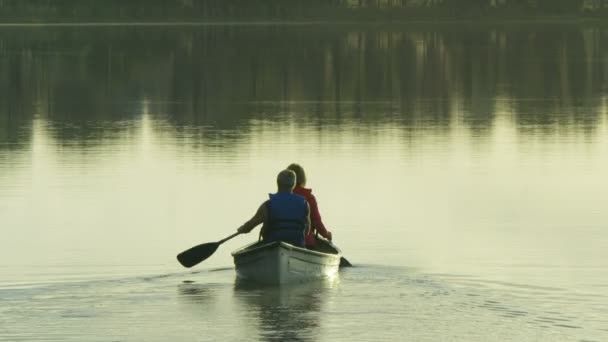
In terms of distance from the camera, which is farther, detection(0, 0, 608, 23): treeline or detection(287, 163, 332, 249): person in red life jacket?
detection(0, 0, 608, 23): treeline

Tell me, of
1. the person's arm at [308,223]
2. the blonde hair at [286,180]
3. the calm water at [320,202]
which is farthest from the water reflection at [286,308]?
the blonde hair at [286,180]

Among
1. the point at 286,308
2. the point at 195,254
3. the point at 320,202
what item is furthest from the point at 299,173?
the point at 320,202

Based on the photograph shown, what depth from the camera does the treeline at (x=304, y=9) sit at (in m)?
186

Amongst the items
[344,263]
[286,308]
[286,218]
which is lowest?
[286,308]

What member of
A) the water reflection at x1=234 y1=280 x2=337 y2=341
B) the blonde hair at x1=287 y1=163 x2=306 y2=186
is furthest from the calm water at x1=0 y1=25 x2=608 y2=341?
the blonde hair at x1=287 y1=163 x2=306 y2=186

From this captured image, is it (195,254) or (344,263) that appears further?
(344,263)

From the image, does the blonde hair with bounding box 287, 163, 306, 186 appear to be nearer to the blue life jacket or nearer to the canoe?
the blue life jacket

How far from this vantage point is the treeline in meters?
186

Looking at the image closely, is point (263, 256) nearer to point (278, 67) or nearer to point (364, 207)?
point (364, 207)

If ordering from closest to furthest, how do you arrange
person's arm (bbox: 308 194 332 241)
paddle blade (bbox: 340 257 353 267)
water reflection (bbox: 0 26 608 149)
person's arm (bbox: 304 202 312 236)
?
person's arm (bbox: 304 202 312 236) < person's arm (bbox: 308 194 332 241) < paddle blade (bbox: 340 257 353 267) < water reflection (bbox: 0 26 608 149)

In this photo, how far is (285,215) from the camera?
77.5ft

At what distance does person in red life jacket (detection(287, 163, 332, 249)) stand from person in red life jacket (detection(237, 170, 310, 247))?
1.95 ft

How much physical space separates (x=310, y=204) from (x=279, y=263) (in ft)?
5.14

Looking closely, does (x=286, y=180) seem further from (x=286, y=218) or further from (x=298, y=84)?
(x=298, y=84)
